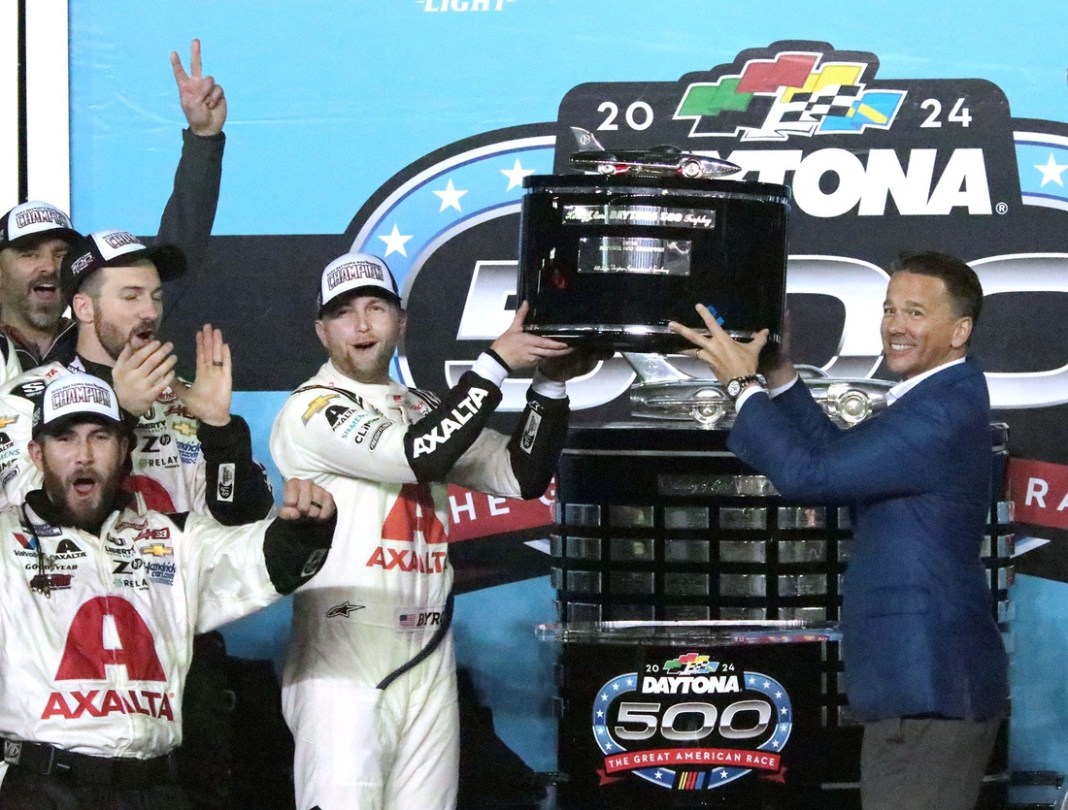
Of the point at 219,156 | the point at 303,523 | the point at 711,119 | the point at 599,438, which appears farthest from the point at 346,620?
the point at 711,119

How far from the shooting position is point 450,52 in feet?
17.0

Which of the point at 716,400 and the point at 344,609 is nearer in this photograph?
the point at 344,609

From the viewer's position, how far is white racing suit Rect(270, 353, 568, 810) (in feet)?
12.8

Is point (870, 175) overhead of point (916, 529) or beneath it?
overhead

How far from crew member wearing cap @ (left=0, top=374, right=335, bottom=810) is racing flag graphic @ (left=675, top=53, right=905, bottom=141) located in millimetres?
2178

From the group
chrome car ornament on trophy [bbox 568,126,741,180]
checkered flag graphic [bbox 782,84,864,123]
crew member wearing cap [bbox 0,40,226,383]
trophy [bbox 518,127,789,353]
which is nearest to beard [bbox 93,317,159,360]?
crew member wearing cap [bbox 0,40,226,383]

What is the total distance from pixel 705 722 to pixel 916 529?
3.32 ft

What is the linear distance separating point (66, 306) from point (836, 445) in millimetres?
1960

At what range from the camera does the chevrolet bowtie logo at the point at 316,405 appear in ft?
13.1

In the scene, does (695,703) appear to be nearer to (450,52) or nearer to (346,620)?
(346,620)

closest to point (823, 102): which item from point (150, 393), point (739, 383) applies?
point (739, 383)

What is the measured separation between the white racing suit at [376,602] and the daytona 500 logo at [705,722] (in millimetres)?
528

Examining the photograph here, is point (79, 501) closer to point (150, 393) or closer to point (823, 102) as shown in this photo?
point (150, 393)

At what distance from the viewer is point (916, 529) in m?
3.48
